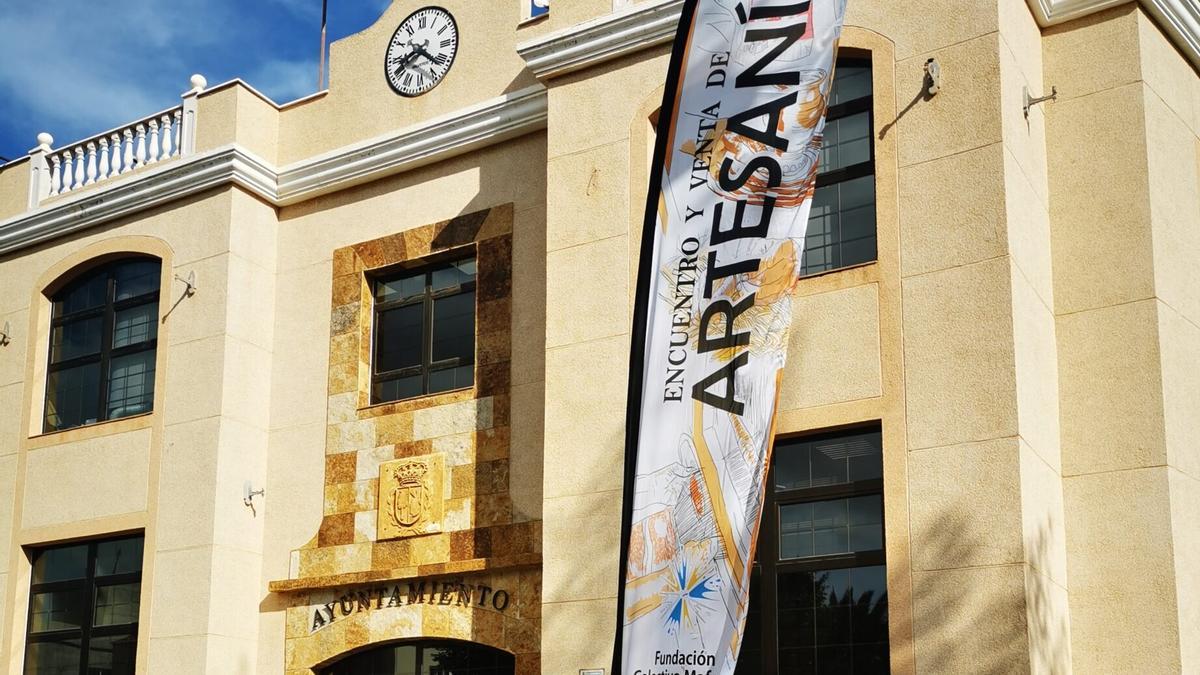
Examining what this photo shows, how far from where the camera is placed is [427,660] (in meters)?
16.0

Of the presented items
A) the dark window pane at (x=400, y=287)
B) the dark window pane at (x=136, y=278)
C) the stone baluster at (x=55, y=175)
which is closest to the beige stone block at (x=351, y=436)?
the dark window pane at (x=400, y=287)

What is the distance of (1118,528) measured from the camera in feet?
43.0

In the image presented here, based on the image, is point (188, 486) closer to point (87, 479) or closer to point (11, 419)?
point (87, 479)

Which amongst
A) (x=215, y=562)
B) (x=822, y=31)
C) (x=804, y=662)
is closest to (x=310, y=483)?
(x=215, y=562)

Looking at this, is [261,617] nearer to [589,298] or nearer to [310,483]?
[310,483]

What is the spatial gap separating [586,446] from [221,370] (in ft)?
16.6

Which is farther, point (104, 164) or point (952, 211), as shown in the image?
point (104, 164)

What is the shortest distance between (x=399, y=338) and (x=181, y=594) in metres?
3.63

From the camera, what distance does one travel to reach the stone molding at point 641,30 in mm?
14477

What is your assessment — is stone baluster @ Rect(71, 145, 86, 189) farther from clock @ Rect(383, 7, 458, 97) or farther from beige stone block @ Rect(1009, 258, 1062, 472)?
beige stone block @ Rect(1009, 258, 1062, 472)

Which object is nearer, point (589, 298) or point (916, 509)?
point (916, 509)

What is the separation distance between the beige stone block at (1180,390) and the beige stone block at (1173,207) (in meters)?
0.21

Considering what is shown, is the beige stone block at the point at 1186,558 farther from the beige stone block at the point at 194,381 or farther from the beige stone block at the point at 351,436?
the beige stone block at the point at 194,381

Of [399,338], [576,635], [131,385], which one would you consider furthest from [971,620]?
[131,385]
